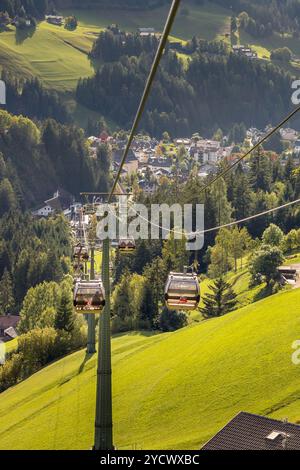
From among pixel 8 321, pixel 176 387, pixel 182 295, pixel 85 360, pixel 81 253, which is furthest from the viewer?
pixel 8 321

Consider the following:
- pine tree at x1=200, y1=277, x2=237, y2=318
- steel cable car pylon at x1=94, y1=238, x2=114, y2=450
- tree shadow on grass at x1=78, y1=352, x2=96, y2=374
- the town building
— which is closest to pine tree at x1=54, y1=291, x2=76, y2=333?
tree shadow on grass at x1=78, y1=352, x2=96, y2=374

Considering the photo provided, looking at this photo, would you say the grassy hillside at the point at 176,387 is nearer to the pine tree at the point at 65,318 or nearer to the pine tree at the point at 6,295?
the pine tree at the point at 65,318

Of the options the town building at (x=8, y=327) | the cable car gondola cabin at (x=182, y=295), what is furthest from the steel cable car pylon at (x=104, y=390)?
the town building at (x=8, y=327)

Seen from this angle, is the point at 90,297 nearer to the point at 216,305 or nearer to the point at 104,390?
the point at 104,390

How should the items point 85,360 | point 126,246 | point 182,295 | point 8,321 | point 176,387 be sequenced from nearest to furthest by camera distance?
point 182,295 → point 126,246 → point 176,387 → point 85,360 → point 8,321

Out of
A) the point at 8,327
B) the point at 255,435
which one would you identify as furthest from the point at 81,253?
the point at 8,327

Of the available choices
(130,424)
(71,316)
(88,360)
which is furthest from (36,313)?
(130,424)
